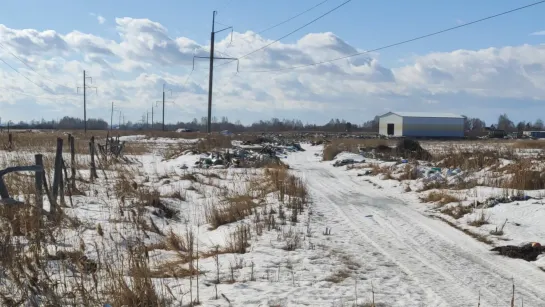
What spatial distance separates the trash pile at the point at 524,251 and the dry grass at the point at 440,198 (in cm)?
439

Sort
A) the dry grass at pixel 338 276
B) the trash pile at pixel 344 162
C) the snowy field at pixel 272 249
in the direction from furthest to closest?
the trash pile at pixel 344 162, the dry grass at pixel 338 276, the snowy field at pixel 272 249

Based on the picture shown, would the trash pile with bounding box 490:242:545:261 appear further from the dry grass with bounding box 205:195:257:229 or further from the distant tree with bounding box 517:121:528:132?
the distant tree with bounding box 517:121:528:132

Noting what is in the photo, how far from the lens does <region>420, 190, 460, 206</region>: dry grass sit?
12590 mm

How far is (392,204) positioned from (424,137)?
77248 mm

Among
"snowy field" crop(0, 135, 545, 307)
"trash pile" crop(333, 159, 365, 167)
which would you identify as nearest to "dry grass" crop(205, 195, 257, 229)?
"snowy field" crop(0, 135, 545, 307)

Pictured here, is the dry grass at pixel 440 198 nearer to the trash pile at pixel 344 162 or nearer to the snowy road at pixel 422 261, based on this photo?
the snowy road at pixel 422 261

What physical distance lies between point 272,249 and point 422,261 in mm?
2296

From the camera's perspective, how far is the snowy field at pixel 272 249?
209 inches

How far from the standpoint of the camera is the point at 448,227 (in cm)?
1012

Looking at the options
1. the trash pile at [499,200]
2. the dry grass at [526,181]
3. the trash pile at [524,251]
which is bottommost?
the trash pile at [524,251]

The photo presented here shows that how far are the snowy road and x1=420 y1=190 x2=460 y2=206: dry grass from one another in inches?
44.1

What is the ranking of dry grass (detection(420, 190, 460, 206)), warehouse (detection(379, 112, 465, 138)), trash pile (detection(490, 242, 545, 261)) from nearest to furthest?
trash pile (detection(490, 242, 545, 261)) → dry grass (detection(420, 190, 460, 206)) → warehouse (detection(379, 112, 465, 138))

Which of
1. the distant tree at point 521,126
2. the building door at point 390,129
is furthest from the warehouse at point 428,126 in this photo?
the distant tree at point 521,126

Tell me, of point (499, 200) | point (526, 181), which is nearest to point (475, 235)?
point (499, 200)
